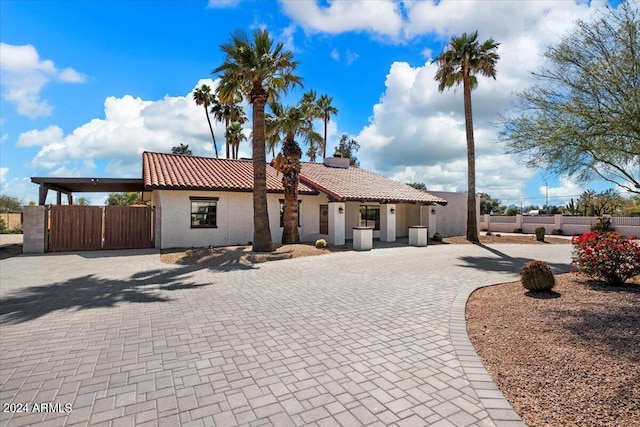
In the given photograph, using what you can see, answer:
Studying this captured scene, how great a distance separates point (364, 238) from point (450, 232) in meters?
13.1

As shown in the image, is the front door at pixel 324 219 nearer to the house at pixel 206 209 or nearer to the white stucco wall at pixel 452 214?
the house at pixel 206 209

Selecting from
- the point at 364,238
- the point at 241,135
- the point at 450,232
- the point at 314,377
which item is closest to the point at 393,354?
the point at 314,377

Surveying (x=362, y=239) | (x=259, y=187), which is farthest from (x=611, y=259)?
(x=259, y=187)

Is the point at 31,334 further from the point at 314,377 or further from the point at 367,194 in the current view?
the point at 367,194

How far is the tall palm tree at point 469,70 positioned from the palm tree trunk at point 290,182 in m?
12.4

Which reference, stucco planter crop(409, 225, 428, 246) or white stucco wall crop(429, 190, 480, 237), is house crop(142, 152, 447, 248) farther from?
white stucco wall crop(429, 190, 480, 237)

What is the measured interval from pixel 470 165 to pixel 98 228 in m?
22.7

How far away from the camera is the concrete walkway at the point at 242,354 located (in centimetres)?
348

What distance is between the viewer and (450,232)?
91.0ft

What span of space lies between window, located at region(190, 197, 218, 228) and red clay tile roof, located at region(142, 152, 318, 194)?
0.96 meters

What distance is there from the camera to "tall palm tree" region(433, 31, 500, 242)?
72.6 feet

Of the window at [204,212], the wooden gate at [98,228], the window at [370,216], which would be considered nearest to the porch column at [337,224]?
the window at [370,216]

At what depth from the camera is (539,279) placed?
316 inches

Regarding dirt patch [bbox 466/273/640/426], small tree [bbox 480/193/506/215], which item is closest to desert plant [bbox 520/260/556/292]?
dirt patch [bbox 466/273/640/426]
